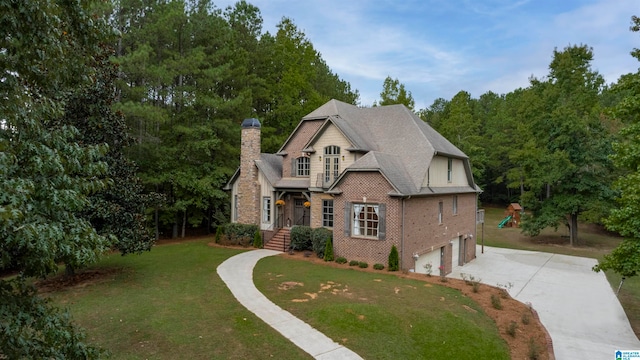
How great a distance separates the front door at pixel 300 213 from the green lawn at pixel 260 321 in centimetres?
738

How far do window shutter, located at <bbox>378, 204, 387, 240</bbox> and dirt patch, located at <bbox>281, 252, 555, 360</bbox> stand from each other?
1.66 meters

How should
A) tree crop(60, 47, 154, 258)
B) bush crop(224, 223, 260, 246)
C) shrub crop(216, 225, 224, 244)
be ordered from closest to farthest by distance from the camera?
tree crop(60, 47, 154, 258) → bush crop(224, 223, 260, 246) → shrub crop(216, 225, 224, 244)

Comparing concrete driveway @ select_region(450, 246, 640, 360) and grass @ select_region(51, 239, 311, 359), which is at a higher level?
grass @ select_region(51, 239, 311, 359)

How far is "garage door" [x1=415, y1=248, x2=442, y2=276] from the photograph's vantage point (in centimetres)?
1820

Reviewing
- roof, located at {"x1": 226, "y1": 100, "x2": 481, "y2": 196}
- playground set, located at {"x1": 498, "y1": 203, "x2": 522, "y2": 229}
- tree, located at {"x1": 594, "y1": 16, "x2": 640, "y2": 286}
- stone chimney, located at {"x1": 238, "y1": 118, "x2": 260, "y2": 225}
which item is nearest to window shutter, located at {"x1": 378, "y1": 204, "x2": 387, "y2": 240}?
roof, located at {"x1": 226, "y1": 100, "x2": 481, "y2": 196}

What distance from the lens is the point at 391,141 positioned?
21.2m

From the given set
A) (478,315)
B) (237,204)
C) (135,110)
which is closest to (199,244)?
(237,204)

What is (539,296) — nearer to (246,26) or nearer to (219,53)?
(219,53)

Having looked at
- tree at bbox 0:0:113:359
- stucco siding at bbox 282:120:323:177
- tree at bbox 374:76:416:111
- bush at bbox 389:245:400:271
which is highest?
tree at bbox 374:76:416:111

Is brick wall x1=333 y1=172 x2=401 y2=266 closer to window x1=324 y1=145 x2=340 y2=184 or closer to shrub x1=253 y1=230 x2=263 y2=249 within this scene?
window x1=324 y1=145 x2=340 y2=184

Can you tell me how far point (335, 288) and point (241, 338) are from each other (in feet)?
16.3

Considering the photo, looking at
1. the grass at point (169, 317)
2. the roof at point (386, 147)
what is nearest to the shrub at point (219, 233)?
the roof at point (386, 147)

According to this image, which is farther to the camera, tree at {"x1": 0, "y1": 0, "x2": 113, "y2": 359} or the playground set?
the playground set

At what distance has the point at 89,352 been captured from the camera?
4.57m
